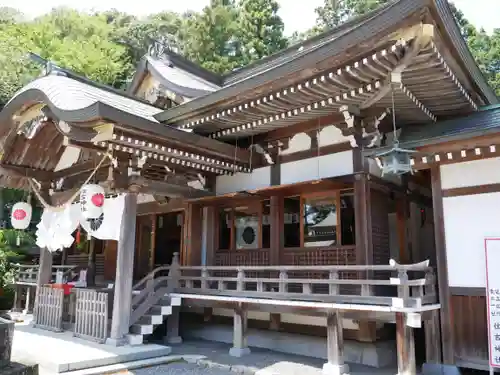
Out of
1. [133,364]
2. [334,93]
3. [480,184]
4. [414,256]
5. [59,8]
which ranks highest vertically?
[59,8]

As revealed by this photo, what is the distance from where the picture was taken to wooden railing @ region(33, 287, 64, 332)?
9484 millimetres

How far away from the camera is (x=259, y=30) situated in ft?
95.0

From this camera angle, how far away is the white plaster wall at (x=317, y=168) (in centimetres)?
802

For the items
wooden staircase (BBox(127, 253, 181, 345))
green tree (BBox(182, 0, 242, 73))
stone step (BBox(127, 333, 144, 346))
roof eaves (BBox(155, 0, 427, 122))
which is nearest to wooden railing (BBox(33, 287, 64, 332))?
wooden staircase (BBox(127, 253, 181, 345))

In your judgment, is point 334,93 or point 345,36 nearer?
point 345,36

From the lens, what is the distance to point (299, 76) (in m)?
6.46

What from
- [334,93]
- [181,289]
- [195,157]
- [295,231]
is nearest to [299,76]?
[334,93]

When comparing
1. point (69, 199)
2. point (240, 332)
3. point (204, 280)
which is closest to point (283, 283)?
point (240, 332)

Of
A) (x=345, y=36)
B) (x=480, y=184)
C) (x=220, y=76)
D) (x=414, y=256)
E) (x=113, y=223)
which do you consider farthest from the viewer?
Result: (x=220, y=76)

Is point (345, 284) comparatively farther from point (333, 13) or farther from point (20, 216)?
point (333, 13)

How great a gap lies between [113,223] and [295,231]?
3.71 m

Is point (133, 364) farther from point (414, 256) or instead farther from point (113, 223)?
point (414, 256)

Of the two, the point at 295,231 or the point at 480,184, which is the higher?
the point at 480,184

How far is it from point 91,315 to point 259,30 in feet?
81.2
